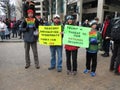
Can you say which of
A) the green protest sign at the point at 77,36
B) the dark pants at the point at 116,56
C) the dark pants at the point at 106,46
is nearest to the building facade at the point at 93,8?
the dark pants at the point at 106,46

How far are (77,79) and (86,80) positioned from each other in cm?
25

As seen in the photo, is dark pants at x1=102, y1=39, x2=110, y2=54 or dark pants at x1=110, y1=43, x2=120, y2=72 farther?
dark pants at x1=102, y1=39, x2=110, y2=54

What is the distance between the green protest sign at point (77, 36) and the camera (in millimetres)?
6273

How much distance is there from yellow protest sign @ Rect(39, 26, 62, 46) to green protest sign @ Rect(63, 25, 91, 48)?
0.33m

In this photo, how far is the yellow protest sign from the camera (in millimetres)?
6676

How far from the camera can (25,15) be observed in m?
7.09

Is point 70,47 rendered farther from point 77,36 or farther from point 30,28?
point 30,28

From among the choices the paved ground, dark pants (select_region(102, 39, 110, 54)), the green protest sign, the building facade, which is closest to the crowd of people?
the green protest sign

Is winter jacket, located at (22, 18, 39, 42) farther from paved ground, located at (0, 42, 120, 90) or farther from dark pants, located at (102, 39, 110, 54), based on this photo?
dark pants, located at (102, 39, 110, 54)

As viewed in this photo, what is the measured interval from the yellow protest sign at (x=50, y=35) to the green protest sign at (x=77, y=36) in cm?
33

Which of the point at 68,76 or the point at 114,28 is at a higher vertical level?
the point at 114,28

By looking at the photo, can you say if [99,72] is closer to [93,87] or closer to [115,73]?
[115,73]

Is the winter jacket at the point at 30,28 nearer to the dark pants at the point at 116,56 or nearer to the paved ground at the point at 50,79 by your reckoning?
the paved ground at the point at 50,79

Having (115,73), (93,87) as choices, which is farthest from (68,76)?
(115,73)
